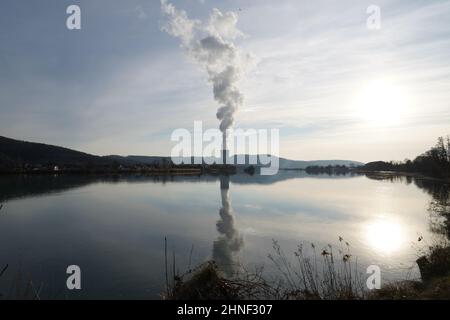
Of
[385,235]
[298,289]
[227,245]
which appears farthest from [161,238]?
[385,235]

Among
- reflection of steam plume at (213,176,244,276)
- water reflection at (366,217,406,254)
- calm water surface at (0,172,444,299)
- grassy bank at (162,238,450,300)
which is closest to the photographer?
grassy bank at (162,238,450,300)

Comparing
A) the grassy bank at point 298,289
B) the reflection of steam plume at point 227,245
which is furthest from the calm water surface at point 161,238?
the grassy bank at point 298,289

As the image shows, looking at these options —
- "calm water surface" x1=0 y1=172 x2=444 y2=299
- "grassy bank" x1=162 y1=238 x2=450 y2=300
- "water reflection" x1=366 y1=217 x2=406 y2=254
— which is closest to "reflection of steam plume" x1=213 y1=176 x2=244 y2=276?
"calm water surface" x1=0 y1=172 x2=444 y2=299

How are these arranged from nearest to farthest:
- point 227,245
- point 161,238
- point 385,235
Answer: point 227,245 → point 161,238 → point 385,235

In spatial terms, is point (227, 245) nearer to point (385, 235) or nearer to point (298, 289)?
point (298, 289)

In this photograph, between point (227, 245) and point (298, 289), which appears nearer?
point (298, 289)

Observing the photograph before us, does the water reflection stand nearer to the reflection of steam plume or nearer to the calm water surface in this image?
the calm water surface

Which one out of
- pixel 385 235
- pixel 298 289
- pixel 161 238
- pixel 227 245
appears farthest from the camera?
pixel 385 235

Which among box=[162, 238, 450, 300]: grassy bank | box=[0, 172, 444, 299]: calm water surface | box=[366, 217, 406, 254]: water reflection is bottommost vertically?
box=[366, 217, 406, 254]: water reflection

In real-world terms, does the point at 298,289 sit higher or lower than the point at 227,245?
higher

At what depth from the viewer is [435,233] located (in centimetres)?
1919
